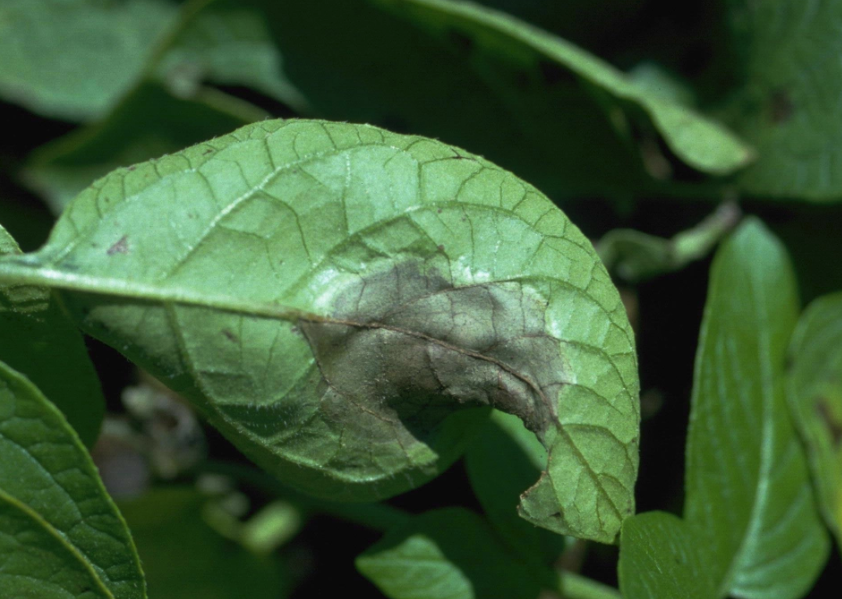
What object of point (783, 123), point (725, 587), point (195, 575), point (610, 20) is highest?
point (610, 20)

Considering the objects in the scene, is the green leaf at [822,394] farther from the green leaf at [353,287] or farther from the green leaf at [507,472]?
the green leaf at [353,287]

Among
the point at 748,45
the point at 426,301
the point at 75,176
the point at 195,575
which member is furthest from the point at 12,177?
the point at 748,45

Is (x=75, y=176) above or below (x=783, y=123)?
below

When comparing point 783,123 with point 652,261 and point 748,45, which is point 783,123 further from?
point 652,261

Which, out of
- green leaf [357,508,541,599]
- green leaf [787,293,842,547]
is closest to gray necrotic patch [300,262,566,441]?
green leaf [357,508,541,599]

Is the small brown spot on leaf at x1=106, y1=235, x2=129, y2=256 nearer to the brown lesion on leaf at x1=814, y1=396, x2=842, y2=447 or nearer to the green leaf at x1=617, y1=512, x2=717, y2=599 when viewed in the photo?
the green leaf at x1=617, y1=512, x2=717, y2=599

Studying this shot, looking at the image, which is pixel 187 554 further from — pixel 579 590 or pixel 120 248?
pixel 120 248

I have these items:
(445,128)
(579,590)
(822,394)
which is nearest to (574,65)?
(445,128)

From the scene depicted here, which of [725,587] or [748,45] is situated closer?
[725,587]
